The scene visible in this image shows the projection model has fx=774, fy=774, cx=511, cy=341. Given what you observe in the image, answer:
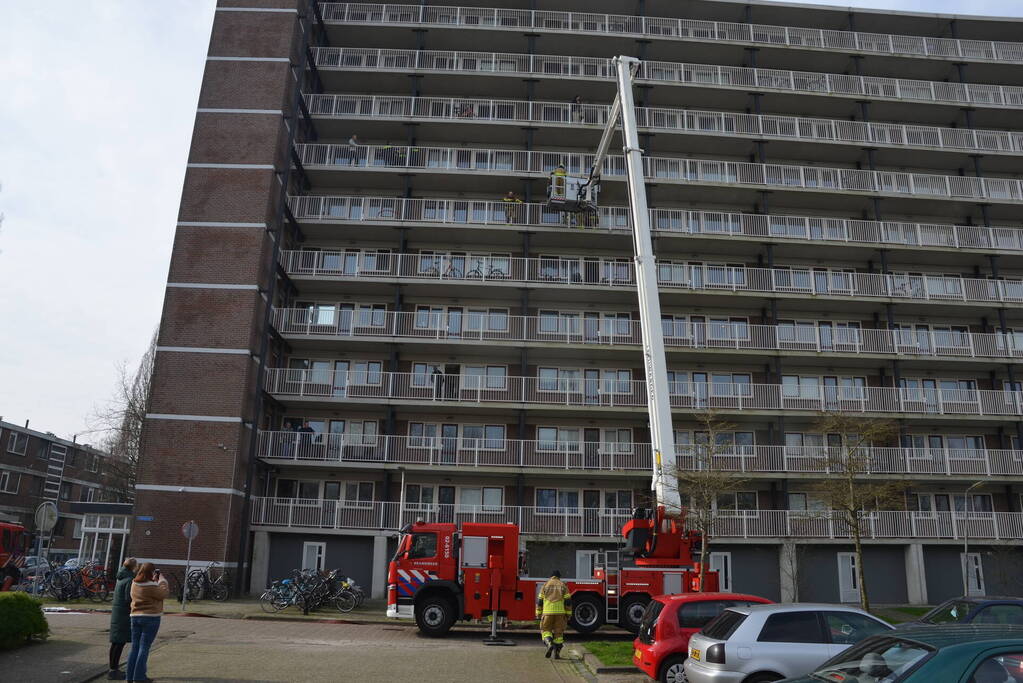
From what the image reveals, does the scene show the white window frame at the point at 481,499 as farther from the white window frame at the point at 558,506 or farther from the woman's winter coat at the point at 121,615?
the woman's winter coat at the point at 121,615

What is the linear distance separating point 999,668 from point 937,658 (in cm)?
37

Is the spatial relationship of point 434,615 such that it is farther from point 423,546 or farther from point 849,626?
point 849,626

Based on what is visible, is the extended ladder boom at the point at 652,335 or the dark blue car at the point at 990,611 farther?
the extended ladder boom at the point at 652,335

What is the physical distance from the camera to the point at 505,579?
19.0m

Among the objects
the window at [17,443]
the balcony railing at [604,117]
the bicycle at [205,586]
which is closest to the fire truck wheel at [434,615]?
the bicycle at [205,586]

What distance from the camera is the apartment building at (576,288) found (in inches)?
1161

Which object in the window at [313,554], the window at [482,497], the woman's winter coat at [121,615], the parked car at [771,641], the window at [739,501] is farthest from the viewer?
the window at [482,497]

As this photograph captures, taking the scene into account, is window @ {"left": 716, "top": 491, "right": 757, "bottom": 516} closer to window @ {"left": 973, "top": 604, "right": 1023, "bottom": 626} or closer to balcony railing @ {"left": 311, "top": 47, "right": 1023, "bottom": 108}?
window @ {"left": 973, "top": 604, "right": 1023, "bottom": 626}

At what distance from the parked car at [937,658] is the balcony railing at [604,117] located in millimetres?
30045

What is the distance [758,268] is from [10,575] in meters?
28.7

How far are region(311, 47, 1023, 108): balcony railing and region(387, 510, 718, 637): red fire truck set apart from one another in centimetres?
2230

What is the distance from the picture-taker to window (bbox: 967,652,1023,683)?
16.2 feet

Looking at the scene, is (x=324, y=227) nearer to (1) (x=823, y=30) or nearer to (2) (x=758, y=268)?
(2) (x=758, y=268)

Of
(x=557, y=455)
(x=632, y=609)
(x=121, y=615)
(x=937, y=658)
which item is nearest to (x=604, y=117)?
(x=557, y=455)
